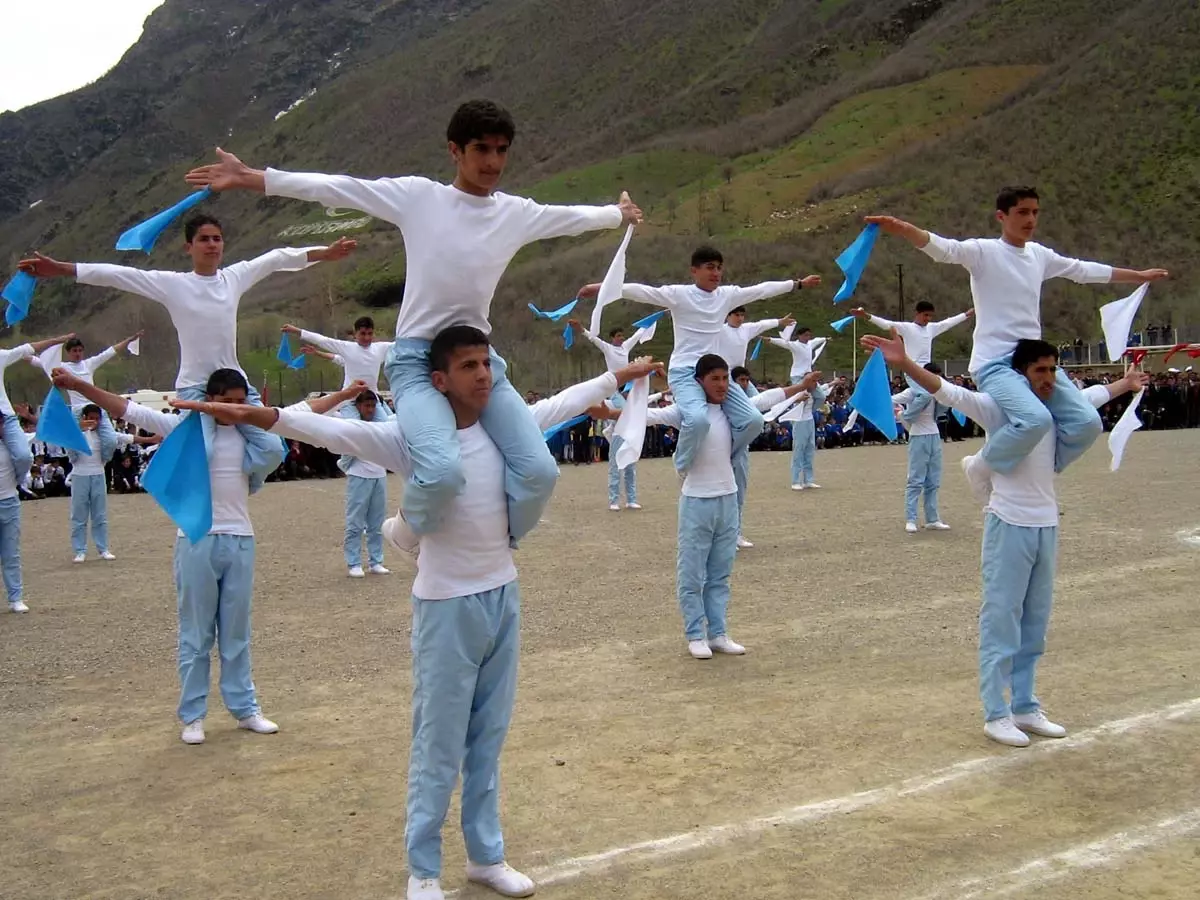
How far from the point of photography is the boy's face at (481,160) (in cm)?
496

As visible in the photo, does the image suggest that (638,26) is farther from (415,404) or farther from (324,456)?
(415,404)

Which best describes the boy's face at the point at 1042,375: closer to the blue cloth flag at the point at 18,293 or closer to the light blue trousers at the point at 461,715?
the light blue trousers at the point at 461,715

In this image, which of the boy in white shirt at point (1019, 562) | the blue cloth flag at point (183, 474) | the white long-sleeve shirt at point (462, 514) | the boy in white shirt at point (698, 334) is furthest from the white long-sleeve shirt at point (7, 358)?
the boy in white shirt at point (1019, 562)

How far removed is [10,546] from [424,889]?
858 centimetres

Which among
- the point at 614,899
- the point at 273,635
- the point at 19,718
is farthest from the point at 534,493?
the point at 273,635

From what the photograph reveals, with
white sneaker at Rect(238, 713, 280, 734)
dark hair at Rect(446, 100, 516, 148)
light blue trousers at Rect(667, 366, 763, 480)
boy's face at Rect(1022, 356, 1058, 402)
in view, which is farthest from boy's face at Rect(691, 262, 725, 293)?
white sneaker at Rect(238, 713, 280, 734)

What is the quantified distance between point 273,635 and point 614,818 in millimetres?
5187

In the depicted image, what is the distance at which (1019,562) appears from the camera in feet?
21.1

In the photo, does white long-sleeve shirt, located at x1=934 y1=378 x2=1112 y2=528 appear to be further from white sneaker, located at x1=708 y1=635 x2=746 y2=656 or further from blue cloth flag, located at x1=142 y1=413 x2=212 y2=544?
blue cloth flag, located at x1=142 y1=413 x2=212 y2=544

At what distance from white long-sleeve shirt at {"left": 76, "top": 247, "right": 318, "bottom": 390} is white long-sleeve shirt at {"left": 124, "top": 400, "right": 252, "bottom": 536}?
1.16 feet

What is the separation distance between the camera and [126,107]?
612ft

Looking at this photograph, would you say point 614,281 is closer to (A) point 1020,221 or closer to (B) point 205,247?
(A) point 1020,221

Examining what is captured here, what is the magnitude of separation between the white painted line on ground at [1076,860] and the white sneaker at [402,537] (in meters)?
2.52

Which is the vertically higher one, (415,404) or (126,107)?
(126,107)
